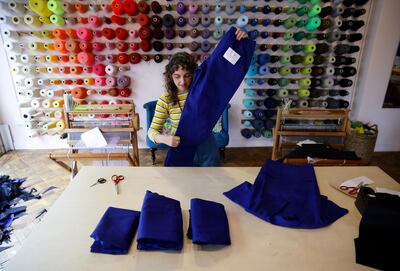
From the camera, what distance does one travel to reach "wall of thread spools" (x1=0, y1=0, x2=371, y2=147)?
3365 millimetres

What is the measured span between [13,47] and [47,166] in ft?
5.60

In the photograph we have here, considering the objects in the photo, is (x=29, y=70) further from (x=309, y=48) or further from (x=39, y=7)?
(x=309, y=48)

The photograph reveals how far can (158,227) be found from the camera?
0.96 metres

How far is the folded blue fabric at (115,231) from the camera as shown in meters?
0.92

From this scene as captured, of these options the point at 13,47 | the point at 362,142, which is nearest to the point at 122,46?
the point at 13,47

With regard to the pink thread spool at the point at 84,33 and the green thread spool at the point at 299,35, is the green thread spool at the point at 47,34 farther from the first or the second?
the green thread spool at the point at 299,35

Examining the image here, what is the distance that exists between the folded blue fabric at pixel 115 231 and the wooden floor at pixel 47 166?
5.03 feet

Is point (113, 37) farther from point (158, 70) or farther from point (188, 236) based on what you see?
point (188, 236)

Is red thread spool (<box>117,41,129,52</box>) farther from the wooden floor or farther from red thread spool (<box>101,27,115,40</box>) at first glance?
the wooden floor

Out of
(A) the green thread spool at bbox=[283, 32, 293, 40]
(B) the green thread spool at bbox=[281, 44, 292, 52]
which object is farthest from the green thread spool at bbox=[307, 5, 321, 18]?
(B) the green thread spool at bbox=[281, 44, 292, 52]

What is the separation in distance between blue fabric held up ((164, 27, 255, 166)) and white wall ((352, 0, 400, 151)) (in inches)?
126

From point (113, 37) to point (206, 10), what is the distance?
4.42 ft

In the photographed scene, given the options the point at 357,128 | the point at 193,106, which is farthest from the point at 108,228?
the point at 357,128

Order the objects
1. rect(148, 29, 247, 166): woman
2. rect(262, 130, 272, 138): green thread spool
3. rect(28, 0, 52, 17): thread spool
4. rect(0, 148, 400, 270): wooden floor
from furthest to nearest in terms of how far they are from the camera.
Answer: rect(262, 130, 272, 138): green thread spool
rect(28, 0, 52, 17): thread spool
rect(0, 148, 400, 270): wooden floor
rect(148, 29, 247, 166): woman
